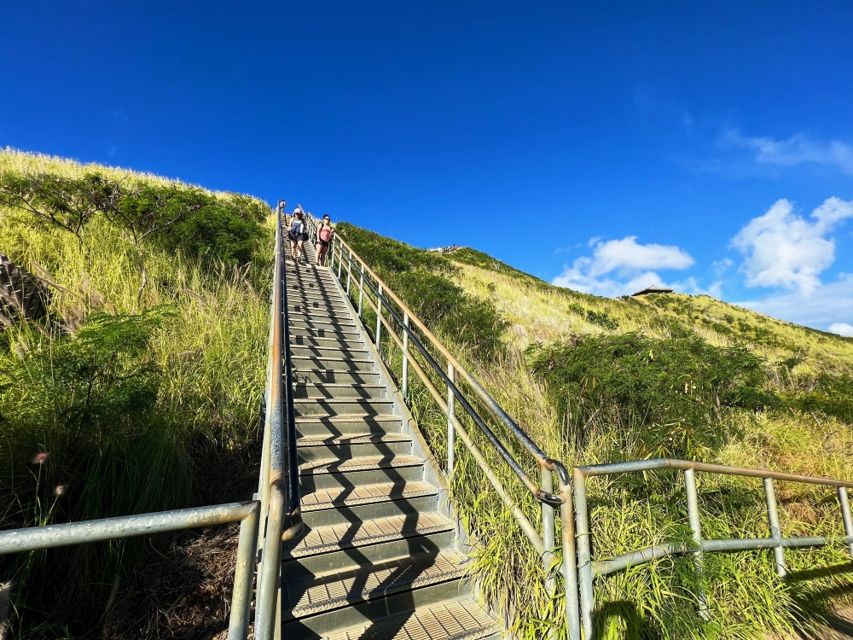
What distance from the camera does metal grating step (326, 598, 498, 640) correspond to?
273cm

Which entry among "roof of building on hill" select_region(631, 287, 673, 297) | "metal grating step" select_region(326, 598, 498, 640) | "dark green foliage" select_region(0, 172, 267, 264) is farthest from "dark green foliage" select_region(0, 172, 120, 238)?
"roof of building on hill" select_region(631, 287, 673, 297)

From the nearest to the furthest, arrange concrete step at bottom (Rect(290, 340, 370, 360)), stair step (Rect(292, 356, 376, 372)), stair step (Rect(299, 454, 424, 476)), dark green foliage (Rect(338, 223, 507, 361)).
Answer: stair step (Rect(299, 454, 424, 476)) < stair step (Rect(292, 356, 376, 372)) < concrete step at bottom (Rect(290, 340, 370, 360)) < dark green foliage (Rect(338, 223, 507, 361))

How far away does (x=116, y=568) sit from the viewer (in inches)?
123

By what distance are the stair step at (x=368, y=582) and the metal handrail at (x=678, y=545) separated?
Answer: 1189mm

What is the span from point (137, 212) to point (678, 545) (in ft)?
33.2

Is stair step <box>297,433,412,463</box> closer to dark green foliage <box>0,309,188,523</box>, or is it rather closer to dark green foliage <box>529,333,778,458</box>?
dark green foliage <box>0,309,188,523</box>

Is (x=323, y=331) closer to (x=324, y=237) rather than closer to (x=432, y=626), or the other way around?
(x=432, y=626)

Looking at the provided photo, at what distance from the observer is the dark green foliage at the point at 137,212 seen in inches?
308

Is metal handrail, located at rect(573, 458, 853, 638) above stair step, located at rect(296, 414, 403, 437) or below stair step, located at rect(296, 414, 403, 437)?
below

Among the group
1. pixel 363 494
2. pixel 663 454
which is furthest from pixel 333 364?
pixel 663 454

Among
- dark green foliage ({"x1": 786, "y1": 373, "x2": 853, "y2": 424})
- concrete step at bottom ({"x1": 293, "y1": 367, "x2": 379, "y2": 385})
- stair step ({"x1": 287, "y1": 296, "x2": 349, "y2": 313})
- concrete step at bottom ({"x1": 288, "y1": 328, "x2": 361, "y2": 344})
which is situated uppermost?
stair step ({"x1": 287, "y1": 296, "x2": 349, "y2": 313})

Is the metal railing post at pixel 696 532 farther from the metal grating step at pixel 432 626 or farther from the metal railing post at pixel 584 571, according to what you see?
the metal grating step at pixel 432 626

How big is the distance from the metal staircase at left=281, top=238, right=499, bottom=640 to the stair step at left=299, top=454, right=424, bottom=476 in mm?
11

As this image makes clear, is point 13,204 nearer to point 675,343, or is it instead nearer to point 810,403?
point 675,343
